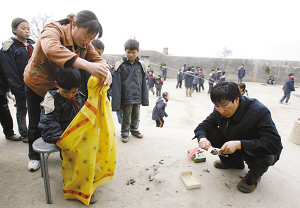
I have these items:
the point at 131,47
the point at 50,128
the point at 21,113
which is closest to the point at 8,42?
the point at 21,113

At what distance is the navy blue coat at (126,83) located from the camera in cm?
313

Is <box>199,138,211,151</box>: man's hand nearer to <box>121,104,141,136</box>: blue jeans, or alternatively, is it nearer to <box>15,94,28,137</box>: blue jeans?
<box>121,104,141,136</box>: blue jeans

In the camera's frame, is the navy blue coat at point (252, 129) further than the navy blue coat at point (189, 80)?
No

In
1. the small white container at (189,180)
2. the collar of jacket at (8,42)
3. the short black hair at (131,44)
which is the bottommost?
the small white container at (189,180)

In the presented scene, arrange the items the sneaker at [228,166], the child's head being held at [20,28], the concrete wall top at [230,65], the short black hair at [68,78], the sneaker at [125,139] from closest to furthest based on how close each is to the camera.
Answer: the short black hair at [68,78] → the sneaker at [228,166] → the child's head being held at [20,28] → the sneaker at [125,139] → the concrete wall top at [230,65]

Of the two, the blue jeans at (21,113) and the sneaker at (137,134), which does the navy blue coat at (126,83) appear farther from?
the blue jeans at (21,113)

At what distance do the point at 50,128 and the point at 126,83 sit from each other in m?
1.72

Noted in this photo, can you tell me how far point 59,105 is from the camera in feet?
6.02

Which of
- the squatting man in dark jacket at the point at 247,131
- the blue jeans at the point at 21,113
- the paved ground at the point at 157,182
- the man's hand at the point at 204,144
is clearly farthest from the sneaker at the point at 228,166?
the blue jeans at the point at 21,113

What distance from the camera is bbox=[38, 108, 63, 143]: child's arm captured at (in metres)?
1.60

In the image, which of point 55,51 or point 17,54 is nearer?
point 55,51

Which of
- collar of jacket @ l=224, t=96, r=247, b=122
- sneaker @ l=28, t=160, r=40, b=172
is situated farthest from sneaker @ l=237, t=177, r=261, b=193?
sneaker @ l=28, t=160, r=40, b=172

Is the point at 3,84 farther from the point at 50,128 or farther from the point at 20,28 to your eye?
the point at 50,128

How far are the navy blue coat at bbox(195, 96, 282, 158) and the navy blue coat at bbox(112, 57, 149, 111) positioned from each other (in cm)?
138
